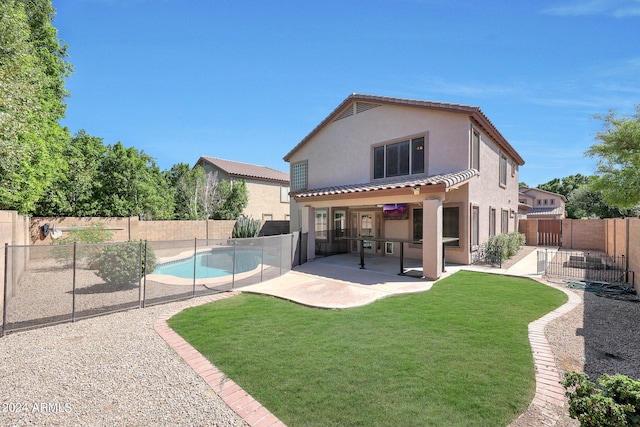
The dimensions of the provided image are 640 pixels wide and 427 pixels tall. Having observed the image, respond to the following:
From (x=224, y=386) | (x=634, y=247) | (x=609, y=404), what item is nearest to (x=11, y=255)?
(x=224, y=386)

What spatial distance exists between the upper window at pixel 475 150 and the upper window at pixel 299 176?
10516mm

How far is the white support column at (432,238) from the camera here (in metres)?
10.9

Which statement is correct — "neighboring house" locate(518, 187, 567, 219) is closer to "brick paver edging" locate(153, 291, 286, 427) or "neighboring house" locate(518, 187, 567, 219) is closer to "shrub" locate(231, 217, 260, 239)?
"shrub" locate(231, 217, 260, 239)

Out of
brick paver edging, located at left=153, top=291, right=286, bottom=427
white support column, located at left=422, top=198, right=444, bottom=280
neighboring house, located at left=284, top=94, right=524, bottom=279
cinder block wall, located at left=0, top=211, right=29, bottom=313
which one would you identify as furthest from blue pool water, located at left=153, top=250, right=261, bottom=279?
white support column, located at left=422, top=198, right=444, bottom=280

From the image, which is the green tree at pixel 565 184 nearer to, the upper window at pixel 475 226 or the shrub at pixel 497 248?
the shrub at pixel 497 248

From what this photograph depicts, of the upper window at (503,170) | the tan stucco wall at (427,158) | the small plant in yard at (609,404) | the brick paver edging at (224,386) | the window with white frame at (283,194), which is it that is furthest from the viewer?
the window with white frame at (283,194)

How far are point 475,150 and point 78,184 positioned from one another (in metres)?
24.7

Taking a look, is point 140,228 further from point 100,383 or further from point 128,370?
point 100,383

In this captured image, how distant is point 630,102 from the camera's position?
14023mm

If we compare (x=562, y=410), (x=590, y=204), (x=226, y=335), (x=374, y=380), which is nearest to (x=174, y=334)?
(x=226, y=335)

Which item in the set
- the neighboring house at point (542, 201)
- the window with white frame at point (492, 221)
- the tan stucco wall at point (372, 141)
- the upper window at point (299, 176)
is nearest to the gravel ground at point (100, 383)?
the tan stucco wall at point (372, 141)

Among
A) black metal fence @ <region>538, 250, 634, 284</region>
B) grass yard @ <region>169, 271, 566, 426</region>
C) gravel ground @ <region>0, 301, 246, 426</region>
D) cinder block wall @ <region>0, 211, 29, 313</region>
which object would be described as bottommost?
gravel ground @ <region>0, 301, 246, 426</region>

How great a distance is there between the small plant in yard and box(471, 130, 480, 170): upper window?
1255cm

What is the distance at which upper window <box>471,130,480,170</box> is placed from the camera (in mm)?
13708
